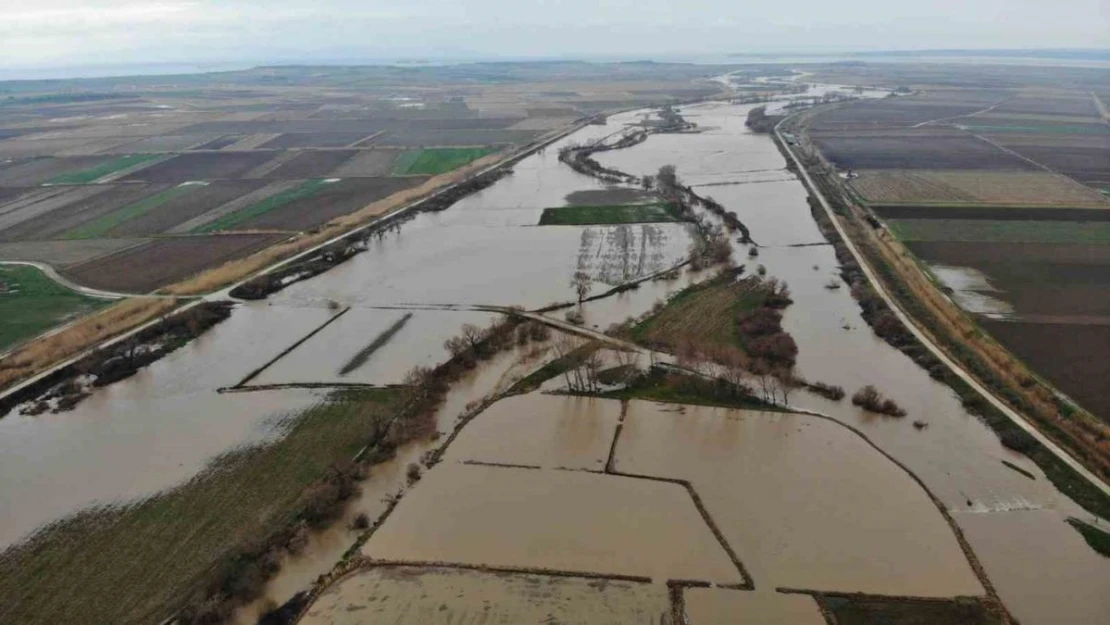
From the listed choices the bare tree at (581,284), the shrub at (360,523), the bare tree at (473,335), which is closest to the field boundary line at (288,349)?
the bare tree at (473,335)

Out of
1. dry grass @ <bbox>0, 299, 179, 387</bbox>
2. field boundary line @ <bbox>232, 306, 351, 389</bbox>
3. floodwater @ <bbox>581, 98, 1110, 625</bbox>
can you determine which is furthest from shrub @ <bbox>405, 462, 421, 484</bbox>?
dry grass @ <bbox>0, 299, 179, 387</bbox>

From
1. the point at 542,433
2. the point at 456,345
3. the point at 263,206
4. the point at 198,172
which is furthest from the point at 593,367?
the point at 198,172

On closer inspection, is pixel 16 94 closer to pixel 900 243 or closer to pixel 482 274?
pixel 482 274

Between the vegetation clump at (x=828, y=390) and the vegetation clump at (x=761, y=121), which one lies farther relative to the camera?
the vegetation clump at (x=761, y=121)

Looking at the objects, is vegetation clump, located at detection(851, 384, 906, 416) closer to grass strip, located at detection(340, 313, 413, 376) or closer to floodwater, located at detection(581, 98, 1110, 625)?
floodwater, located at detection(581, 98, 1110, 625)

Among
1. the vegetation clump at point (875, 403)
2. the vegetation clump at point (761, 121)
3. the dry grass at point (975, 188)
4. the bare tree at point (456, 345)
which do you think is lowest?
the vegetation clump at point (875, 403)

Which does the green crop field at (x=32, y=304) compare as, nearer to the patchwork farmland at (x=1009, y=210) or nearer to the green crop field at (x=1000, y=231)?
the patchwork farmland at (x=1009, y=210)

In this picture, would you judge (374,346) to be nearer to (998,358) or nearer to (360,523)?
(360,523)
